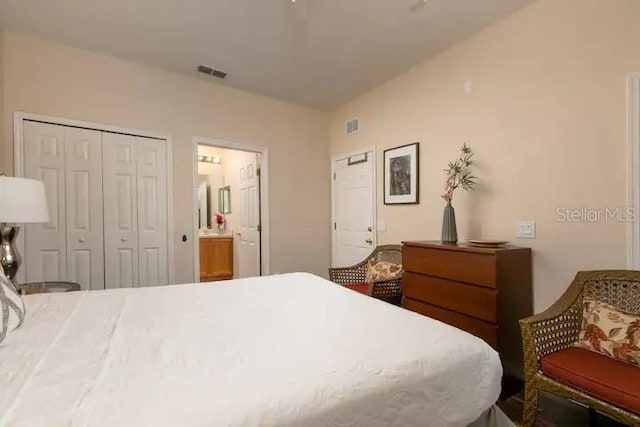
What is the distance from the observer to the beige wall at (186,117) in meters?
2.82

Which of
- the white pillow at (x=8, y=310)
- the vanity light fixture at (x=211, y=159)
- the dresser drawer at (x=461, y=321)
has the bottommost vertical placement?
the dresser drawer at (x=461, y=321)

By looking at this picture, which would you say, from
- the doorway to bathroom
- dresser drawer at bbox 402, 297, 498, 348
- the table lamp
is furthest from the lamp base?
dresser drawer at bbox 402, 297, 498, 348

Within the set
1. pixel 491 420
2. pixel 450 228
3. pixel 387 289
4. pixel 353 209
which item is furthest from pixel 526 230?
pixel 353 209

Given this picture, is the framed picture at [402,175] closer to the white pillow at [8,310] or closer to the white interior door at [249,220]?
the white interior door at [249,220]

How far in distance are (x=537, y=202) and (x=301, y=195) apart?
9.25 feet

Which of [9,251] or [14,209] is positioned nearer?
[14,209]

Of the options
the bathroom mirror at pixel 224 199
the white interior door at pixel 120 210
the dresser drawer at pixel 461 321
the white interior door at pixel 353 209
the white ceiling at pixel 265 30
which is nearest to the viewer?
the dresser drawer at pixel 461 321

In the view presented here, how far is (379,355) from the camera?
1.03m

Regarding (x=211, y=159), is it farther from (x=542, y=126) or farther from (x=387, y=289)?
(x=542, y=126)

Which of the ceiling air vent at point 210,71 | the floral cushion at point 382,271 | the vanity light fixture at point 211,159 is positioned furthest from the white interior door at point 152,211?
the vanity light fixture at point 211,159

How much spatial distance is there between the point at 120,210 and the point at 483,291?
11.1 feet

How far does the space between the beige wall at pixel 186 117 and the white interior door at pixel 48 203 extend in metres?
0.14

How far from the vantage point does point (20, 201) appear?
2.09 metres

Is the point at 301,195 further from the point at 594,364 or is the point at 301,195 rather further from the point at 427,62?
the point at 594,364
